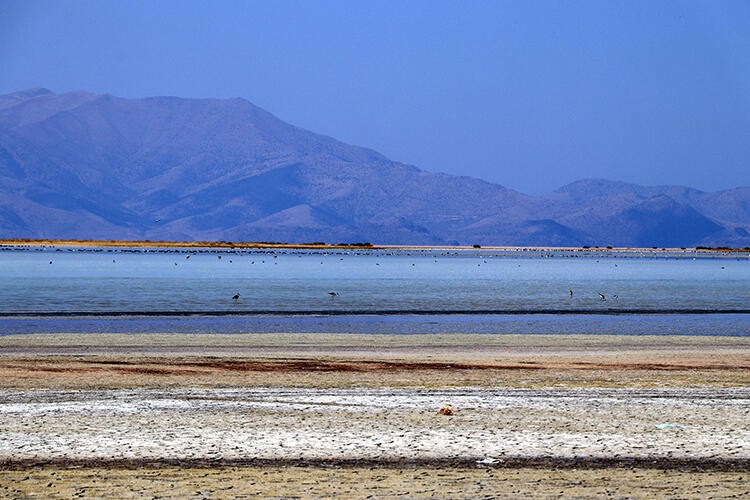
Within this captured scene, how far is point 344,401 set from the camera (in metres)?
17.0

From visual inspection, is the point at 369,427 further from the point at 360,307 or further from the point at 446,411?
the point at 360,307

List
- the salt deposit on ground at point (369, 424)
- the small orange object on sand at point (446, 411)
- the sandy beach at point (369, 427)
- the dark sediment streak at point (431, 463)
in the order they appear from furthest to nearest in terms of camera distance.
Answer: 1. the small orange object on sand at point (446, 411)
2. the salt deposit on ground at point (369, 424)
3. the dark sediment streak at point (431, 463)
4. the sandy beach at point (369, 427)

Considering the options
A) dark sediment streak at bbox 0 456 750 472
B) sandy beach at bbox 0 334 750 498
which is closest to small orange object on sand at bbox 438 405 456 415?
sandy beach at bbox 0 334 750 498

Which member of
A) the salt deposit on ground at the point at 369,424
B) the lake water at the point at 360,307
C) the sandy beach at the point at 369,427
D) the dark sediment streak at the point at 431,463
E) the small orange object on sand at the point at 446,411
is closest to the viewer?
the sandy beach at the point at 369,427

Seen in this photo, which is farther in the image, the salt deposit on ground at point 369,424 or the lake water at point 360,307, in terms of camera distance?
the lake water at point 360,307

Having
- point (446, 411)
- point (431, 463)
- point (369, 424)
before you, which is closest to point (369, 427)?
point (369, 424)

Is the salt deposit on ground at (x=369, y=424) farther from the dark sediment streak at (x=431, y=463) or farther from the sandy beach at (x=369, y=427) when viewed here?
the dark sediment streak at (x=431, y=463)

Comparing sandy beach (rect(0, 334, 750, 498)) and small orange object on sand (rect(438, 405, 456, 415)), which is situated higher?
small orange object on sand (rect(438, 405, 456, 415))

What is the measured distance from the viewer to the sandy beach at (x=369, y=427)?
11.0m

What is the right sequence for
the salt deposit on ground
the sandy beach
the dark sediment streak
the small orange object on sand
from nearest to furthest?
1. the sandy beach
2. the dark sediment streak
3. the salt deposit on ground
4. the small orange object on sand

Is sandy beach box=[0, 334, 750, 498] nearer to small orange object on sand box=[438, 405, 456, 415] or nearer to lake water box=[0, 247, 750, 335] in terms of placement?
small orange object on sand box=[438, 405, 456, 415]

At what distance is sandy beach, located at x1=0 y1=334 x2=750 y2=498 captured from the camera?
1099 cm

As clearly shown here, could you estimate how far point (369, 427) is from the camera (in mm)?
14320

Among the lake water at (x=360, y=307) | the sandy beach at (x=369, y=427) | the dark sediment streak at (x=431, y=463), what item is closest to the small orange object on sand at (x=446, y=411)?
the sandy beach at (x=369, y=427)
